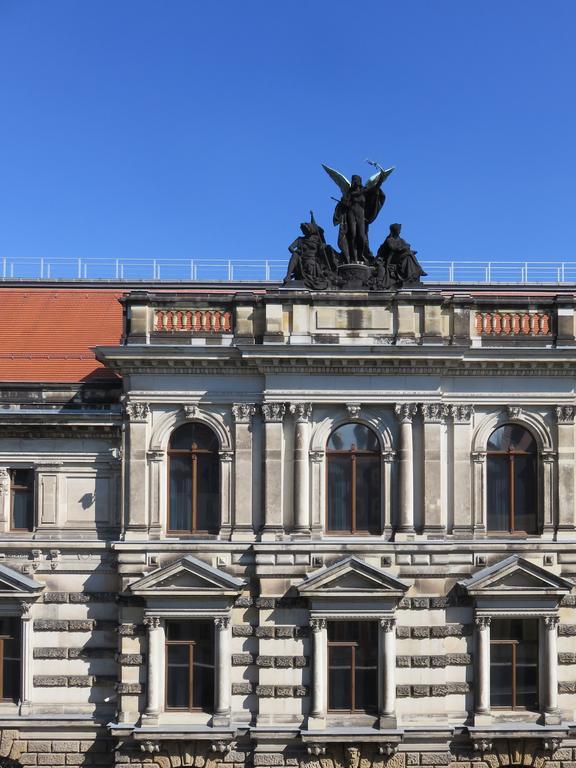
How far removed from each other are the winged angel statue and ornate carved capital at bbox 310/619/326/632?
33.0 ft

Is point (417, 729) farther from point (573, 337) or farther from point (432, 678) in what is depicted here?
point (573, 337)

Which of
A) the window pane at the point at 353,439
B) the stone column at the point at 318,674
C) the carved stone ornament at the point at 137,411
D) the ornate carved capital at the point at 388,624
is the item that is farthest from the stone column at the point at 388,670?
the carved stone ornament at the point at 137,411

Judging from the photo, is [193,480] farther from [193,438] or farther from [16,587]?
[16,587]

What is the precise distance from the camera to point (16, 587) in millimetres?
29438

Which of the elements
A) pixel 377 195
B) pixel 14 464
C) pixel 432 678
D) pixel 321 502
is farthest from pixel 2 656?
pixel 377 195

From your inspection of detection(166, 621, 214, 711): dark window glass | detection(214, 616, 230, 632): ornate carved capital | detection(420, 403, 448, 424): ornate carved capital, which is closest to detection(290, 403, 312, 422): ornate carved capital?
detection(420, 403, 448, 424): ornate carved capital

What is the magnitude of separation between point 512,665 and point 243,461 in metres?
9.37

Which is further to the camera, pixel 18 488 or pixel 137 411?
pixel 18 488

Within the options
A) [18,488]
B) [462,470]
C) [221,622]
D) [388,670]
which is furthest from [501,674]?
[18,488]

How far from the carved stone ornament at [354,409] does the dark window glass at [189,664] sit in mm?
6962

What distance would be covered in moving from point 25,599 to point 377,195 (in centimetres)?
1534

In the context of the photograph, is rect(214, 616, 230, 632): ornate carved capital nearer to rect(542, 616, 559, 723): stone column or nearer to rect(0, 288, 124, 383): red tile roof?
rect(0, 288, 124, 383): red tile roof

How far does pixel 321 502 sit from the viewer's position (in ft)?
95.0

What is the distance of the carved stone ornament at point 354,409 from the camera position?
28.9m
